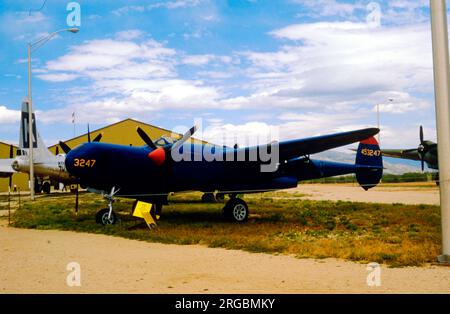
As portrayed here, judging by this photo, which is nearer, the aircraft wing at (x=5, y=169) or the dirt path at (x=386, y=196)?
the dirt path at (x=386, y=196)

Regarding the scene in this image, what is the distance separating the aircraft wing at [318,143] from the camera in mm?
13711

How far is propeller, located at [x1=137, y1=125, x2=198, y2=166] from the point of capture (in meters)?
13.4

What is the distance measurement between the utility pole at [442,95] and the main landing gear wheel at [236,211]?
7972mm

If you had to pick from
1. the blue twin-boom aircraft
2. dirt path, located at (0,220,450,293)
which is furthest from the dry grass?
the blue twin-boom aircraft

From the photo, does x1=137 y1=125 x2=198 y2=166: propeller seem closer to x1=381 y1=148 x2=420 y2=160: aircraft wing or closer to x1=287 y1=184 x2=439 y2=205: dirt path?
x1=287 y1=184 x2=439 y2=205: dirt path

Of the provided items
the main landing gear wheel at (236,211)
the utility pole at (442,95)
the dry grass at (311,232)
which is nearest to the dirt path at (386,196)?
the dry grass at (311,232)

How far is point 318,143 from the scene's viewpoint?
574 inches

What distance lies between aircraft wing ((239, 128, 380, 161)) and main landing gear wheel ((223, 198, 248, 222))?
6.18ft

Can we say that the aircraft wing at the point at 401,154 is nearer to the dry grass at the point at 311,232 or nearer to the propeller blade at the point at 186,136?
the dry grass at the point at 311,232

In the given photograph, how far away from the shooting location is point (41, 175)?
1379 inches

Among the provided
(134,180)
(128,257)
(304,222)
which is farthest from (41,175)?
(128,257)

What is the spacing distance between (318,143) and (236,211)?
11.3 ft

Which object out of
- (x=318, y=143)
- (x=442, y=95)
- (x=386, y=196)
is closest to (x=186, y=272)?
(x=442, y=95)

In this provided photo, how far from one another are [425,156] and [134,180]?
28.9 metres
